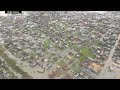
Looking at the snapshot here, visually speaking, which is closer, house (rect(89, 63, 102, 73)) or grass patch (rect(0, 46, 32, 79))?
grass patch (rect(0, 46, 32, 79))

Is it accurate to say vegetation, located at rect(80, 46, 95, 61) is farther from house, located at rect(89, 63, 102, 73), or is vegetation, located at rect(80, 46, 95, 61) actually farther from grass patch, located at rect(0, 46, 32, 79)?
grass patch, located at rect(0, 46, 32, 79)

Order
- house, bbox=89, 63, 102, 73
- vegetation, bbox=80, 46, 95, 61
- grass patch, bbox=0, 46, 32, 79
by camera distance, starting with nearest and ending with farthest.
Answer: grass patch, bbox=0, 46, 32, 79, house, bbox=89, 63, 102, 73, vegetation, bbox=80, 46, 95, 61

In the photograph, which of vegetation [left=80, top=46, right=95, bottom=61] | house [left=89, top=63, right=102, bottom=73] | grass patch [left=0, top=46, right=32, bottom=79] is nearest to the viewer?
grass patch [left=0, top=46, right=32, bottom=79]

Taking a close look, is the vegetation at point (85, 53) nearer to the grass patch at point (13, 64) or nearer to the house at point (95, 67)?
the house at point (95, 67)

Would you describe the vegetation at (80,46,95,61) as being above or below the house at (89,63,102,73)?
above

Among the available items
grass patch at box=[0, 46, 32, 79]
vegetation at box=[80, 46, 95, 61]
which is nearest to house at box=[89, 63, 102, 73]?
vegetation at box=[80, 46, 95, 61]

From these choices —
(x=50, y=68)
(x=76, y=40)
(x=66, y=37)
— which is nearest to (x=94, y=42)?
(x=76, y=40)

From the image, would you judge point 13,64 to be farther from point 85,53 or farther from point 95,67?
point 95,67

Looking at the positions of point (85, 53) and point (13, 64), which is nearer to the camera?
point (13, 64)

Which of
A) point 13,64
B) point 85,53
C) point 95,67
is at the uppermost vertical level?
point 85,53

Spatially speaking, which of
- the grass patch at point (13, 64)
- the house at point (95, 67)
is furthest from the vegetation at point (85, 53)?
the grass patch at point (13, 64)

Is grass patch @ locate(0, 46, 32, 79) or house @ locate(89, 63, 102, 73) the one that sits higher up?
house @ locate(89, 63, 102, 73)

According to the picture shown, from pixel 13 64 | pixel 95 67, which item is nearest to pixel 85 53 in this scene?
pixel 95 67

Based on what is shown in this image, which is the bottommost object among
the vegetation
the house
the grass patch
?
the grass patch
